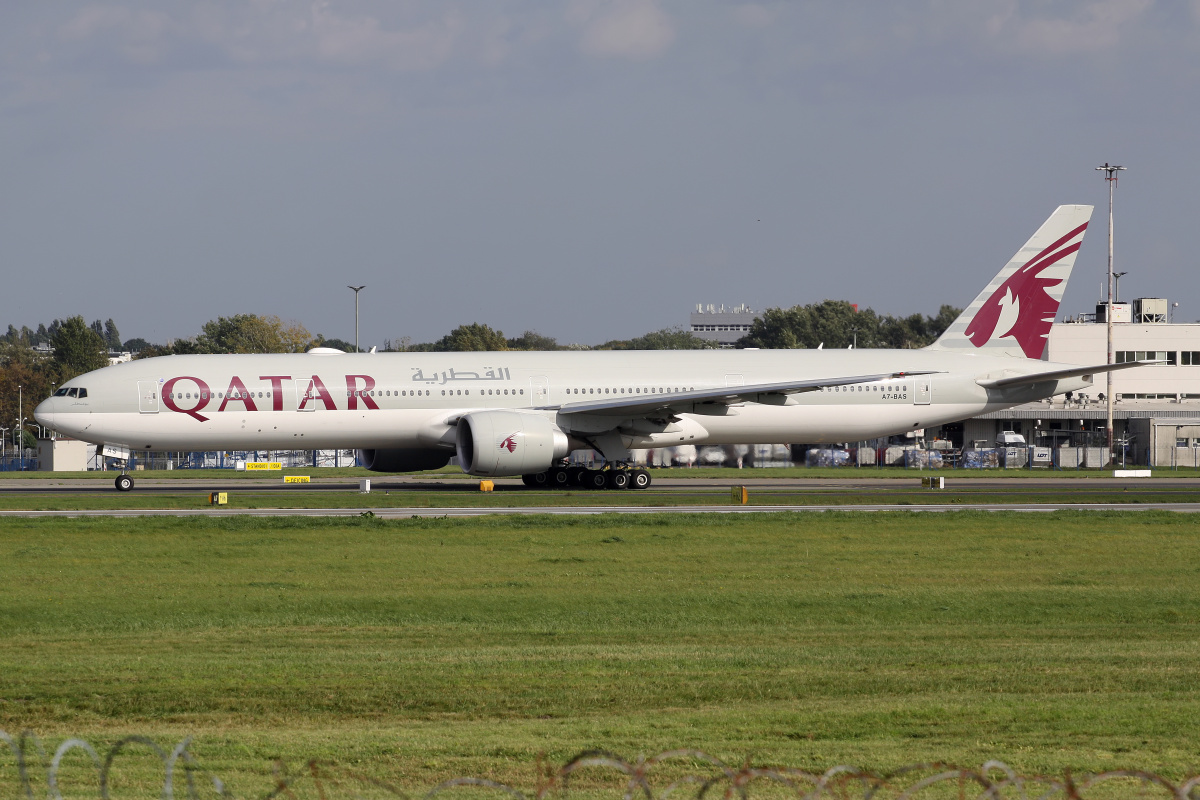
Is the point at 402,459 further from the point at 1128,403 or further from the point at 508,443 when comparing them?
the point at 1128,403

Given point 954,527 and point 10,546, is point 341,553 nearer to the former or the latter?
point 10,546

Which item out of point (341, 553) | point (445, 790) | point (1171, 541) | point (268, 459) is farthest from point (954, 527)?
point (268, 459)

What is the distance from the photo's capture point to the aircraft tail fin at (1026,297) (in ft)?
148

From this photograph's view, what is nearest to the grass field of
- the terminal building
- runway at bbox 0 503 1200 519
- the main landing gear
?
runway at bbox 0 503 1200 519

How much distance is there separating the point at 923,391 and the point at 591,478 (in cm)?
1194

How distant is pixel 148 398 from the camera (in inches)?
1505

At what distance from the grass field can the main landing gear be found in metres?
12.5

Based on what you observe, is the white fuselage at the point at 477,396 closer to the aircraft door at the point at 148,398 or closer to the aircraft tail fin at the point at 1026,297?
the aircraft door at the point at 148,398

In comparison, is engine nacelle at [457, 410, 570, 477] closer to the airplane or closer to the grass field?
the airplane

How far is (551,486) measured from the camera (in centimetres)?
3988

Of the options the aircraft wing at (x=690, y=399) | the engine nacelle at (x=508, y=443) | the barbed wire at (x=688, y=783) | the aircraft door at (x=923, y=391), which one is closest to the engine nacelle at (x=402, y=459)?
the engine nacelle at (x=508, y=443)

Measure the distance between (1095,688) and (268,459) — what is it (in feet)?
224

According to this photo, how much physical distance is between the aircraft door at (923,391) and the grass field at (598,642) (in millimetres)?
15592

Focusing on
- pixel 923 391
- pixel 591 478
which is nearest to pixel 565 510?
pixel 591 478
